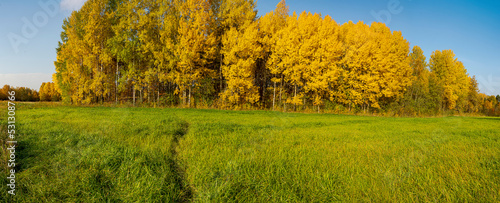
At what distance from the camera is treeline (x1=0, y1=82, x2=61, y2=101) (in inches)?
1513

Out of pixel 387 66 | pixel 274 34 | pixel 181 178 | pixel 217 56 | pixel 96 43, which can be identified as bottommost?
pixel 181 178

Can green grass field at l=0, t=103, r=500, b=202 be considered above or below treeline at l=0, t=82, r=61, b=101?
below

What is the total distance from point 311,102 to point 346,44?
716 centimetres

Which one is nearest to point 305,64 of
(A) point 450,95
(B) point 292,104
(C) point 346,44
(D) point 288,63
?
(D) point 288,63

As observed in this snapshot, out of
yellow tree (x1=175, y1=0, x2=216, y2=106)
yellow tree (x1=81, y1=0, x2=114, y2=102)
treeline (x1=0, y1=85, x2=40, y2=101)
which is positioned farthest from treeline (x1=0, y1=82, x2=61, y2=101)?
yellow tree (x1=175, y1=0, x2=216, y2=106)

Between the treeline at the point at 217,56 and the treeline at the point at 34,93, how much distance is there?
22.2 m

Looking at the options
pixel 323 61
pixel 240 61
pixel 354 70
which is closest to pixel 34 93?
pixel 240 61

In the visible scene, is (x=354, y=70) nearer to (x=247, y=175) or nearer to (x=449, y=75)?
(x=247, y=175)

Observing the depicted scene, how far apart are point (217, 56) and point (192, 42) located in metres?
3.23

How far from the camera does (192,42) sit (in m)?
17.4

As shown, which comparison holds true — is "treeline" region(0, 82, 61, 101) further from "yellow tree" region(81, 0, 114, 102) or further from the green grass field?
the green grass field

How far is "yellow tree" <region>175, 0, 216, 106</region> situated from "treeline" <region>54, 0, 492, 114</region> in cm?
8

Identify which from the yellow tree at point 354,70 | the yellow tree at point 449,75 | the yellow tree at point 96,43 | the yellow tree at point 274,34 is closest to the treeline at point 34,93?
the yellow tree at point 96,43

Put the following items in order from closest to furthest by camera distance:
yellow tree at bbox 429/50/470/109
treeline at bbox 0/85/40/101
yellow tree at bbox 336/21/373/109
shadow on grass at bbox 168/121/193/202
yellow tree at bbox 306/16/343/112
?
shadow on grass at bbox 168/121/193/202
yellow tree at bbox 306/16/343/112
yellow tree at bbox 336/21/373/109
yellow tree at bbox 429/50/470/109
treeline at bbox 0/85/40/101
